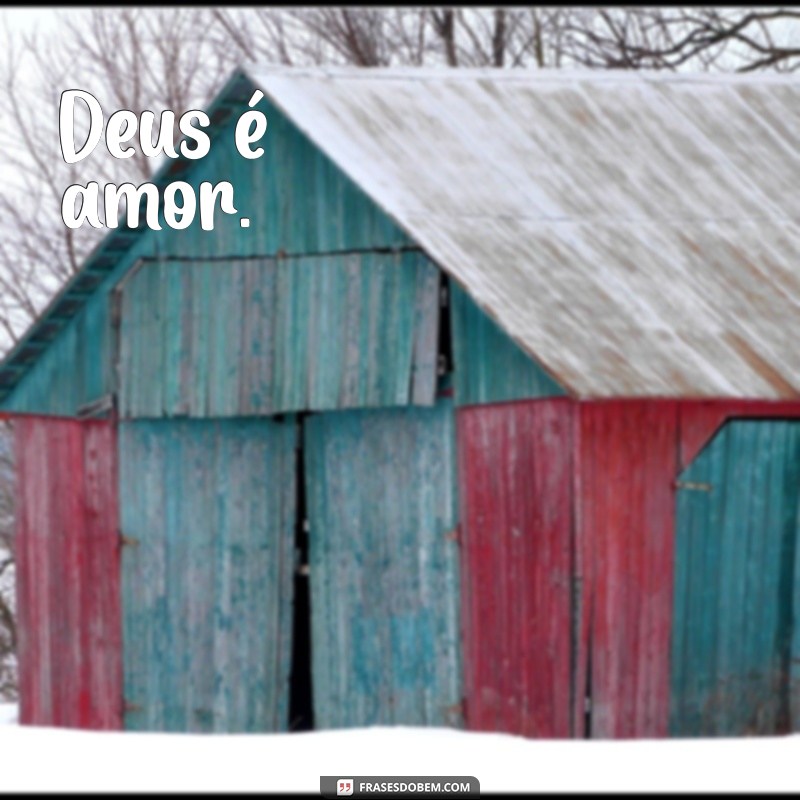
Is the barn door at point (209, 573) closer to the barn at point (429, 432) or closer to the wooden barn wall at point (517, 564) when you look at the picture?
the barn at point (429, 432)

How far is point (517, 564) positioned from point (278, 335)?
2658mm

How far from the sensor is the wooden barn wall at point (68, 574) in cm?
2052

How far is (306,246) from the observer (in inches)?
774

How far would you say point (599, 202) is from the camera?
20.0m

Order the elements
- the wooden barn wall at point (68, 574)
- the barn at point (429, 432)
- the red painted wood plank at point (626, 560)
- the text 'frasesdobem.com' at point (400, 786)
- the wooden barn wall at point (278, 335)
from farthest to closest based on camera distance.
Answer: the wooden barn wall at point (68, 574)
the wooden barn wall at point (278, 335)
the barn at point (429, 432)
the red painted wood plank at point (626, 560)
the text 'frasesdobem.com' at point (400, 786)

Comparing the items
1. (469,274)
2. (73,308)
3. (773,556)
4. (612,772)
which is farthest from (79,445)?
(612,772)

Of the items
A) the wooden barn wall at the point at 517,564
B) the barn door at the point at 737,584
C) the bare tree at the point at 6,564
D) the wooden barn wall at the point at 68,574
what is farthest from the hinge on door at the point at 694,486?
the bare tree at the point at 6,564

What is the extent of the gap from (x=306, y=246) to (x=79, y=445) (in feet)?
8.75

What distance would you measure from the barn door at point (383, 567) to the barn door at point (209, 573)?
1.12 ft

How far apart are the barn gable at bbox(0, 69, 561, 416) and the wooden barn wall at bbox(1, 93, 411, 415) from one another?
0.03 ft

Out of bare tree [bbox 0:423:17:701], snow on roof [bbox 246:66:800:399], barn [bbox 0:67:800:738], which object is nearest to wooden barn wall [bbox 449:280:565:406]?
barn [bbox 0:67:800:738]

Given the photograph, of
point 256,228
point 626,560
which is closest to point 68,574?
point 256,228

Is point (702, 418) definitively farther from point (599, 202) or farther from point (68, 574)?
point (68, 574)

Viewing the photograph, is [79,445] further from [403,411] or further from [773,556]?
[773,556]
